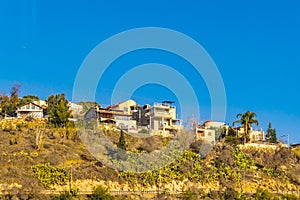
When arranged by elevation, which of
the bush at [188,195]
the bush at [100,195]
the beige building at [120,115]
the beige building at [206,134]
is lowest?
the bush at [188,195]

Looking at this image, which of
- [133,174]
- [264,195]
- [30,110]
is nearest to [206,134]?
[264,195]

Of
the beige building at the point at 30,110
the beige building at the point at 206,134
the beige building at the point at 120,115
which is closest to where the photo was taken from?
the beige building at the point at 206,134

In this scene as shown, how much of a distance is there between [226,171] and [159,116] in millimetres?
14723

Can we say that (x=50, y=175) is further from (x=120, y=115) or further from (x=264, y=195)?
(x=120, y=115)

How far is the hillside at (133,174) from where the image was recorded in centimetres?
2705

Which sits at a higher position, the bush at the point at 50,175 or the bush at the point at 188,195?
the bush at the point at 50,175

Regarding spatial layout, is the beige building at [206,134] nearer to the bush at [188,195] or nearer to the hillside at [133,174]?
the hillside at [133,174]

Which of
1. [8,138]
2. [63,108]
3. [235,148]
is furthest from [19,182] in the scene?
[235,148]

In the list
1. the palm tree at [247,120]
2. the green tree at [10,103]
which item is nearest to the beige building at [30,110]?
the green tree at [10,103]

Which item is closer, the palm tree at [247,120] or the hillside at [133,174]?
the hillside at [133,174]

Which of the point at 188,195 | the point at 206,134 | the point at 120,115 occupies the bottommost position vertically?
the point at 188,195

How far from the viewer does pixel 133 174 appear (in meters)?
30.4

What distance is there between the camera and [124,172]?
98.9ft

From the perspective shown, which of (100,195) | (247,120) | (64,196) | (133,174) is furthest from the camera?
(247,120)
